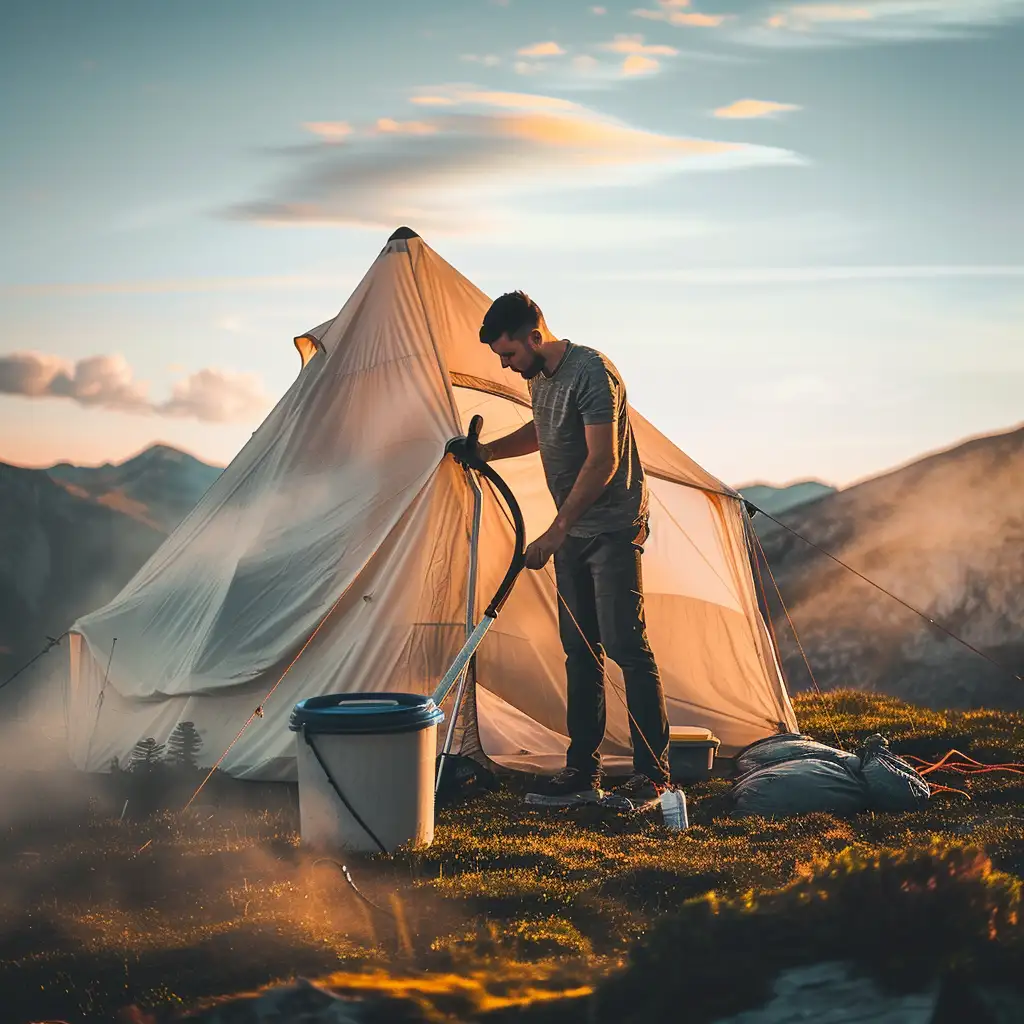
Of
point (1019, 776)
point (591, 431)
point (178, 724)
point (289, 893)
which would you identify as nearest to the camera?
point (289, 893)

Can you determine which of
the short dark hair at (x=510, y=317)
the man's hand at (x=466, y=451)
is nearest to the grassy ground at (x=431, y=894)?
the man's hand at (x=466, y=451)

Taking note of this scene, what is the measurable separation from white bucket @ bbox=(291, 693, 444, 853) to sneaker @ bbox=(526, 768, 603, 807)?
0.94 m

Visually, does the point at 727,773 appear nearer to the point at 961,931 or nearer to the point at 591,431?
the point at 591,431

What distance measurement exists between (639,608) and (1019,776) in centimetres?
221

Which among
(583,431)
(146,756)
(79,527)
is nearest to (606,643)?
(583,431)

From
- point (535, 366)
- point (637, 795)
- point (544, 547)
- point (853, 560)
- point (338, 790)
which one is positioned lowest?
point (637, 795)

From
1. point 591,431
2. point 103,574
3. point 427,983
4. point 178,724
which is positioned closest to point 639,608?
point 591,431

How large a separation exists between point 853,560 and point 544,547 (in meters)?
13.3

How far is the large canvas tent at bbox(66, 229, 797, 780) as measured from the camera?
4980 millimetres

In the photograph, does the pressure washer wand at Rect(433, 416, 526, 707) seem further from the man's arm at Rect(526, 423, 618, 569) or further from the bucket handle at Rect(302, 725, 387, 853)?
the bucket handle at Rect(302, 725, 387, 853)

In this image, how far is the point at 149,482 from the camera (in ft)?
64.4

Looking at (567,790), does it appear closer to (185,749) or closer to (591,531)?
(591,531)

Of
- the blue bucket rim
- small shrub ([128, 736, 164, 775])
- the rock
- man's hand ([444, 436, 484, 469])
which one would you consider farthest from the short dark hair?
Answer: the rock

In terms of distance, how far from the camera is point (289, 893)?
326 cm
